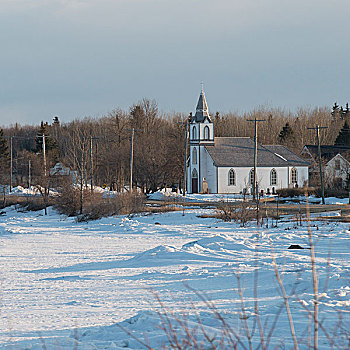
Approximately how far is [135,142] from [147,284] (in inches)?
2261

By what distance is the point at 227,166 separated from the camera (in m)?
61.0

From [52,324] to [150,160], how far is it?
164ft

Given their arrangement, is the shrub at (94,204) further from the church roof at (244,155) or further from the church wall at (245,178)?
the church roof at (244,155)

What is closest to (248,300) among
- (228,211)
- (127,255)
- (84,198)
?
(127,255)

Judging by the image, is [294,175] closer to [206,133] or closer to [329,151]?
[206,133]

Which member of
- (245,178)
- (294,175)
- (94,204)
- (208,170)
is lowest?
(94,204)

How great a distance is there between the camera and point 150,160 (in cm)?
5950

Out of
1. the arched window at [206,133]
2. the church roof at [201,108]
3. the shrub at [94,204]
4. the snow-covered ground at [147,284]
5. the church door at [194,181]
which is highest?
the church roof at [201,108]

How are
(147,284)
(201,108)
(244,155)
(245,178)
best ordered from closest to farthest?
(147,284) < (245,178) < (244,155) < (201,108)

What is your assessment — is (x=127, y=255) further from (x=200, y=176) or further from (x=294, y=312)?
(x=200, y=176)

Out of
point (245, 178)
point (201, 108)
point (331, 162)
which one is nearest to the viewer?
point (245, 178)

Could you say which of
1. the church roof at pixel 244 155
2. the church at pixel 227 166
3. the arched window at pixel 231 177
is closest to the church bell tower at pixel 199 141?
the church at pixel 227 166

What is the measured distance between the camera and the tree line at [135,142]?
59.5m

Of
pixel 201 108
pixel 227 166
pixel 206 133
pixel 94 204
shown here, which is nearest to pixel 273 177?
pixel 227 166
